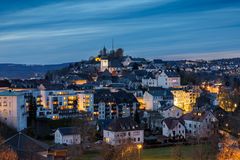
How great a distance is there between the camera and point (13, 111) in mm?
37000

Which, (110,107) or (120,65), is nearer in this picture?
(110,107)

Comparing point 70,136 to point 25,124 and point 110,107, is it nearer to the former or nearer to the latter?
point 25,124

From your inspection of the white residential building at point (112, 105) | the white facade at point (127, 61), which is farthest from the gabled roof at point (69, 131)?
the white facade at point (127, 61)

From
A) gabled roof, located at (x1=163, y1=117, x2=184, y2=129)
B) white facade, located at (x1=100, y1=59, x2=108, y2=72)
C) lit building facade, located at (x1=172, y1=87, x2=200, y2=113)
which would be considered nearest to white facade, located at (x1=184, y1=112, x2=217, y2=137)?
gabled roof, located at (x1=163, y1=117, x2=184, y2=129)

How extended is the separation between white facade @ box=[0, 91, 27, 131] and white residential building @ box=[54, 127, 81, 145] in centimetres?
550

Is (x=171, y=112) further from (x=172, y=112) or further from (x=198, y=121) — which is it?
(x=198, y=121)

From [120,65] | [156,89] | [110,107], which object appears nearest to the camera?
[110,107]

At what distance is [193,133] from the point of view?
117 feet

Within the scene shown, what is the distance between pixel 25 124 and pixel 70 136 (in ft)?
21.3

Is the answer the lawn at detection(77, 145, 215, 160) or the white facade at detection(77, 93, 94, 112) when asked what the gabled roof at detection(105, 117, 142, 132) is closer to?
the lawn at detection(77, 145, 215, 160)

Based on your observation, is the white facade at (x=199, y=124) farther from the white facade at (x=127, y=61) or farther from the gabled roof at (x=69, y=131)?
the white facade at (x=127, y=61)

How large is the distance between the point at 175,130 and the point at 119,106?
9058 millimetres

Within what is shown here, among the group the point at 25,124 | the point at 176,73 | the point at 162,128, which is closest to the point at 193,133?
the point at 162,128

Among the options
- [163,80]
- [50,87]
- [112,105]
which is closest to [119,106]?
[112,105]
